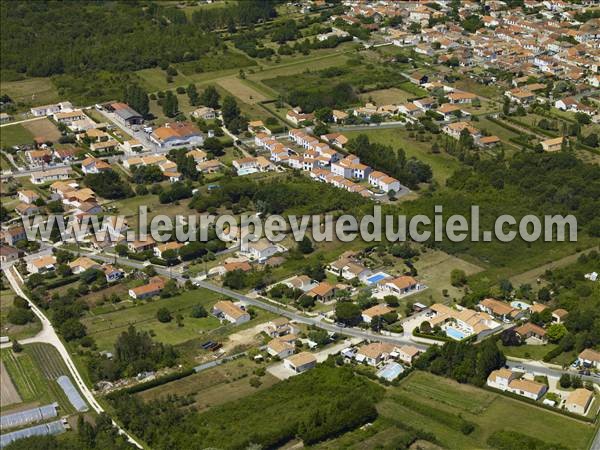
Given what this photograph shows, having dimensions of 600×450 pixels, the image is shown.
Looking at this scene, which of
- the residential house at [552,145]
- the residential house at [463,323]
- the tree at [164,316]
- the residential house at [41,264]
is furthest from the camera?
the residential house at [552,145]

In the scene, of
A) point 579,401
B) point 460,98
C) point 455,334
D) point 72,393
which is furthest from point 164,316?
point 460,98

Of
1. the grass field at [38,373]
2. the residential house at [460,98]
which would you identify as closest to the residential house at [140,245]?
the grass field at [38,373]

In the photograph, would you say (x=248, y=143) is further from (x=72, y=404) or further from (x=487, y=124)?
(x=72, y=404)

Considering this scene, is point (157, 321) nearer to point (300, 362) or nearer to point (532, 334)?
point (300, 362)

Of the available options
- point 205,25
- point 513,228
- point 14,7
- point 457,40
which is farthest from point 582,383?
point 14,7

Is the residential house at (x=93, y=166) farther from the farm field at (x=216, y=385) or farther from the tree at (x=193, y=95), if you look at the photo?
the farm field at (x=216, y=385)

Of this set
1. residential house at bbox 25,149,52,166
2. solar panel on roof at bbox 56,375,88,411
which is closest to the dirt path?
solar panel on roof at bbox 56,375,88,411
